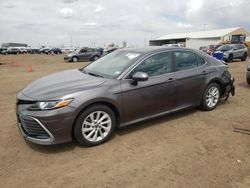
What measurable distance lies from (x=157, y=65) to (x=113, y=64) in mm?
850

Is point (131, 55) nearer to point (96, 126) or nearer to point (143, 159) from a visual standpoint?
point (96, 126)

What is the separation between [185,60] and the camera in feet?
16.7

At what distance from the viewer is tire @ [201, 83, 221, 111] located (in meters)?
5.45

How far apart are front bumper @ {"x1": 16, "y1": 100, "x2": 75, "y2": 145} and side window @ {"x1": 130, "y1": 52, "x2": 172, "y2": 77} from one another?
54.5 inches

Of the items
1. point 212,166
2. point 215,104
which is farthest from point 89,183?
point 215,104

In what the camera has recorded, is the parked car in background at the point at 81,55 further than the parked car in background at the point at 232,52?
Yes

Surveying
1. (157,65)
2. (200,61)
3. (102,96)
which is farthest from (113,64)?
(200,61)

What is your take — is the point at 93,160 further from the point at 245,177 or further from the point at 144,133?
the point at 245,177

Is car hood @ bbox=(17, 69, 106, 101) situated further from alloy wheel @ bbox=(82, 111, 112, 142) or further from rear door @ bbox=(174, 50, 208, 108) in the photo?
rear door @ bbox=(174, 50, 208, 108)

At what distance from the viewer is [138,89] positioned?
4215mm

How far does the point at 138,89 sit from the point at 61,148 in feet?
5.31

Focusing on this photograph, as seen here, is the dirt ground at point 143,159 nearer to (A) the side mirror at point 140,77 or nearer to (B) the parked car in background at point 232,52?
(A) the side mirror at point 140,77

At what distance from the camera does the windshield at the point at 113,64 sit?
435 cm

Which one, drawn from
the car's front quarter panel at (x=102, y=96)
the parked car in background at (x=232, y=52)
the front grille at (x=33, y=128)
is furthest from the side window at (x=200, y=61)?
the parked car in background at (x=232, y=52)
